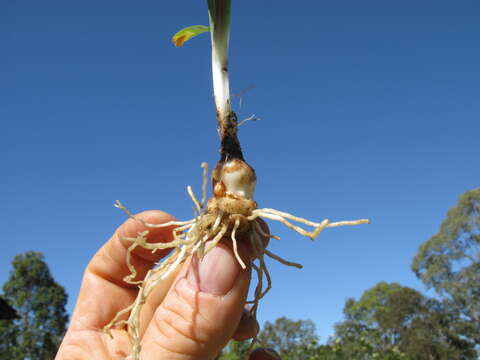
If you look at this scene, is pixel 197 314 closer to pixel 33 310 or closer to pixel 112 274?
pixel 112 274

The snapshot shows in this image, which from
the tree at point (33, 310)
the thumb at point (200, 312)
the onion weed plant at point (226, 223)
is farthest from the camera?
the tree at point (33, 310)

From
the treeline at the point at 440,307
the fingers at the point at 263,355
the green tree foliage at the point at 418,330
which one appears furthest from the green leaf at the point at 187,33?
the green tree foliage at the point at 418,330

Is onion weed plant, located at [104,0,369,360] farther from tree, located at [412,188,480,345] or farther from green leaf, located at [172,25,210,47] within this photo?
tree, located at [412,188,480,345]

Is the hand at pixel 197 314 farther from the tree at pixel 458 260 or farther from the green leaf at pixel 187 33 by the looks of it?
the tree at pixel 458 260

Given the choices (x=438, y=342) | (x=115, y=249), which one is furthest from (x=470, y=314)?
(x=115, y=249)

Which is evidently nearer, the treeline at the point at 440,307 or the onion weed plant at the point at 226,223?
the onion weed plant at the point at 226,223

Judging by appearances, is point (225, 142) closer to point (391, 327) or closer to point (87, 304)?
point (87, 304)
